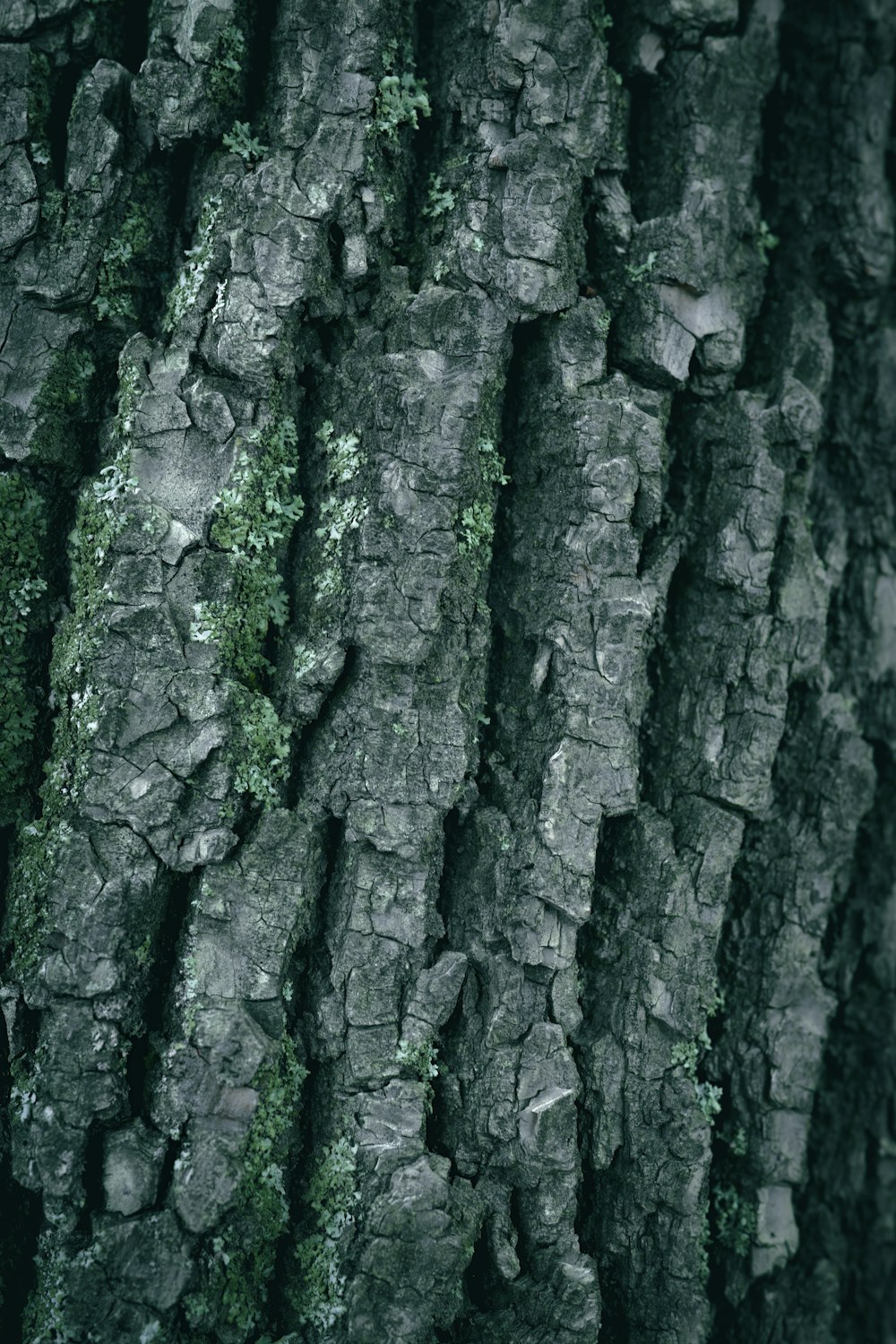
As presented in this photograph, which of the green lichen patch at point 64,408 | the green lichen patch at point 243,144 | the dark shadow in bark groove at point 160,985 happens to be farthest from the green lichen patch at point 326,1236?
the green lichen patch at point 243,144

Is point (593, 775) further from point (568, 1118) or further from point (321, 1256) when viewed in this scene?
point (321, 1256)

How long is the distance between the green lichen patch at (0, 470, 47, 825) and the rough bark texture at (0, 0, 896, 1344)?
0.01 meters

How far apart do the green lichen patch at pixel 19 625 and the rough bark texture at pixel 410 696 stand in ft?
0.04

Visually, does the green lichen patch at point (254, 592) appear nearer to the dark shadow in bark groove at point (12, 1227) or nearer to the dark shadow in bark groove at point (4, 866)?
the dark shadow in bark groove at point (4, 866)

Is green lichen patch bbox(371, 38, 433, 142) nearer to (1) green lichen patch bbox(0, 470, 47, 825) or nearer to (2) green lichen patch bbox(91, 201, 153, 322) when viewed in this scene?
(2) green lichen patch bbox(91, 201, 153, 322)

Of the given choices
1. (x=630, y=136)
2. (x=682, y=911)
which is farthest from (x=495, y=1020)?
(x=630, y=136)

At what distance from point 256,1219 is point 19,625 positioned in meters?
1.50

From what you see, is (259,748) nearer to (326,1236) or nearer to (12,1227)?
(326,1236)

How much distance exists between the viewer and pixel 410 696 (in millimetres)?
2303

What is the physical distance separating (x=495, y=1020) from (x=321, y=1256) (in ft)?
2.13

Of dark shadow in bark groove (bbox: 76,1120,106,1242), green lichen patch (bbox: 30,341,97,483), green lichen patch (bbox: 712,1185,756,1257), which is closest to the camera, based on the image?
dark shadow in bark groove (bbox: 76,1120,106,1242)

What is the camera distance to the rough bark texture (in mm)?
2227

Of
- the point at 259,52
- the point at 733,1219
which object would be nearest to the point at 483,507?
the point at 259,52

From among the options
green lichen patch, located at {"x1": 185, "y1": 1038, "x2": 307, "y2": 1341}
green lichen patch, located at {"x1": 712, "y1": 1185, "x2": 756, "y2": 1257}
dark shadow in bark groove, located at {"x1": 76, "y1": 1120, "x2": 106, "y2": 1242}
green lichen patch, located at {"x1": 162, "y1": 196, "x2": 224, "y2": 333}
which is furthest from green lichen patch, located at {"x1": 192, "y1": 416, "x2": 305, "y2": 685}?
green lichen patch, located at {"x1": 712, "y1": 1185, "x2": 756, "y2": 1257}
